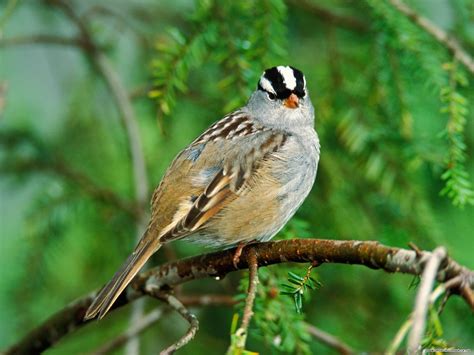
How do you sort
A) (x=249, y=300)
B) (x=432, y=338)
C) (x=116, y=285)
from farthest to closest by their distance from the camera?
(x=116, y=285)
(x=249, y=300)
(x=432, y=338)

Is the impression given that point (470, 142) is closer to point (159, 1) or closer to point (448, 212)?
point (448, 212)

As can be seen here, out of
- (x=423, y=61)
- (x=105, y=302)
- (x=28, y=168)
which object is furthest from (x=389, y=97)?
(x=28, y=168)

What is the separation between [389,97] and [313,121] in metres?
0.32

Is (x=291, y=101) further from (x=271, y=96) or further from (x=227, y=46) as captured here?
(x=227, y=46)

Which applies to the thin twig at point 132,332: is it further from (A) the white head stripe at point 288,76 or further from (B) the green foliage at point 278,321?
(A) the white head stripe at point 288,76

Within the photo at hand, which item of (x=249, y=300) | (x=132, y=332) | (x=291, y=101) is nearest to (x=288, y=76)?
(x=291, y=101)

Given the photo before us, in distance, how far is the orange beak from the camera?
3.23 meters

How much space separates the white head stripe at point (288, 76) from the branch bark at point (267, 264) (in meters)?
0.84

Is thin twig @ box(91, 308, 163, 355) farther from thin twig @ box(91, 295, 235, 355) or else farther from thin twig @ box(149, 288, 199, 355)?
thin twig @ box(149, 288, 199, 355)

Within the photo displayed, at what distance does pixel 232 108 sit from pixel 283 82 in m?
0.28

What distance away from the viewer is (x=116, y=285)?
99.1 inches

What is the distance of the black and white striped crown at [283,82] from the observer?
3.05m

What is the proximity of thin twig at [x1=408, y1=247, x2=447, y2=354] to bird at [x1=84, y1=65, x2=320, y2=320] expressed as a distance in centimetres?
128

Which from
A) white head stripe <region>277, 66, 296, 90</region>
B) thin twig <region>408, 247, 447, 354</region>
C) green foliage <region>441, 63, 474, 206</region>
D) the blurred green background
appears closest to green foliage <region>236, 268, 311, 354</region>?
the blurred green background
